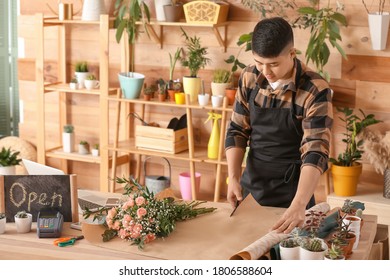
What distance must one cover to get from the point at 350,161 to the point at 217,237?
2295 millimetres

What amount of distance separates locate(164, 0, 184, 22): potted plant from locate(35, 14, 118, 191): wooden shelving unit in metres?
0.47

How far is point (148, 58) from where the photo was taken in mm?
5512

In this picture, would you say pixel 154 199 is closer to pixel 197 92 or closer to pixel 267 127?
pixel 267 127

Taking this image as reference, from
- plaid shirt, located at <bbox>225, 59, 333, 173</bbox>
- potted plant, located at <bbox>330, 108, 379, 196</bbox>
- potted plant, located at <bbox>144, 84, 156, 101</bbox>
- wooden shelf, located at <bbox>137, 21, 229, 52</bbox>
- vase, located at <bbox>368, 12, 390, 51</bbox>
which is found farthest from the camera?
potted plant, located at <bbox>144, 84, 156, 101</bbox>

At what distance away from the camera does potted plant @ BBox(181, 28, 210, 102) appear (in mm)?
5117

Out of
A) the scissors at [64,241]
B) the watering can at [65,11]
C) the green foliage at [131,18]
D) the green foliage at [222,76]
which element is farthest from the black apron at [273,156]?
the watering can at [65,11]

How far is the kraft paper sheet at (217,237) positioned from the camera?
8.32ft

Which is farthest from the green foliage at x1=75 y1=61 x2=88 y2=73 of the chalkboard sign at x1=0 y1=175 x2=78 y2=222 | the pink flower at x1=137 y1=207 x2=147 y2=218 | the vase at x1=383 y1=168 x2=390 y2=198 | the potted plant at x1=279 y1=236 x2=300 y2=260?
the potted plant at x1=279 y1=236 x2=300 y2=260

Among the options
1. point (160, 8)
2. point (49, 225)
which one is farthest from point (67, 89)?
point (49, 225)

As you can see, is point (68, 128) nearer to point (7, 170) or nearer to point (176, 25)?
point (7, 170)

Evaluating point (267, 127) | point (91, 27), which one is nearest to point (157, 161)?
point (91, 27)

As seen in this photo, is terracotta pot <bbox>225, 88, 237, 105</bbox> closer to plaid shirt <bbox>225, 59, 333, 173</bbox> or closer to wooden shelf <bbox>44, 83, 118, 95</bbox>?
wooden shelf <bbox>44, 83, 118, 95</bbox>

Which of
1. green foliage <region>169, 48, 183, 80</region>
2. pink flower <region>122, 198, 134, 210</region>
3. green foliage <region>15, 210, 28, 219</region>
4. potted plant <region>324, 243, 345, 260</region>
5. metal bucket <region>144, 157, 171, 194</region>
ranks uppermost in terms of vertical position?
green foliage <region>169, 48, 183, 80</region>

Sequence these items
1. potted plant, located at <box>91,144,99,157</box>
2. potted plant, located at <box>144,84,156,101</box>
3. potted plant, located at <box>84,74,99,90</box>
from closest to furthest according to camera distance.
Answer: potted plant, located at <box>144,84,156,101</box>
potted plant, located at <box>84,74,99,90</box>
potted plant, located at <box>91,144,99,157</box>
